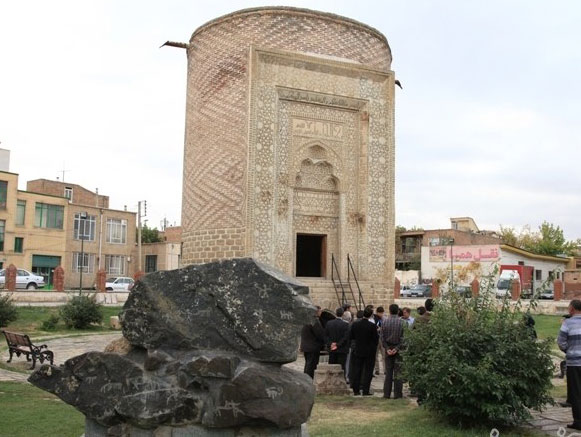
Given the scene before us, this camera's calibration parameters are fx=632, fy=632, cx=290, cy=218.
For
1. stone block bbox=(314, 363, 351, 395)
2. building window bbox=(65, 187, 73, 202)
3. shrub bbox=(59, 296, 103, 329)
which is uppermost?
building window bbox=(65, 187, 73, 202)

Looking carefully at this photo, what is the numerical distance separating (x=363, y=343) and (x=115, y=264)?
38935 millimetres

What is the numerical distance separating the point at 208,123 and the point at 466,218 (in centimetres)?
5087

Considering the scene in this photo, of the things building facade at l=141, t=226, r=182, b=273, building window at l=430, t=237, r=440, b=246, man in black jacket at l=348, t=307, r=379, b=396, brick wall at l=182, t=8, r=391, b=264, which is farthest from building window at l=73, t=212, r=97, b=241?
man in black jacket at l=348, t=307, r=379, b=396

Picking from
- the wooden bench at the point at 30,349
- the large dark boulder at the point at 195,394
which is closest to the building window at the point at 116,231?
the wooden bench at the point at 30,349

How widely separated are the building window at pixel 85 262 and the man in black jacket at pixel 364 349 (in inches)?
1434

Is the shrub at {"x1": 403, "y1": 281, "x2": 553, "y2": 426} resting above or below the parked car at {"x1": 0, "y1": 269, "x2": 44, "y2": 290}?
below

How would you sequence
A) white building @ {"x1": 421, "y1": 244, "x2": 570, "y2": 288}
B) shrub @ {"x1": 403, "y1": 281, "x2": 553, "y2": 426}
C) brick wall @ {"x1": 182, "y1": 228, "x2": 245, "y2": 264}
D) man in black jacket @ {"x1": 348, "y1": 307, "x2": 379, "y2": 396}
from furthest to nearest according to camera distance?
1. white building @ {"x1": 421, "y1": 244, "x2": 570, "y2": 288}
2. brick wall @ {"x1": 182, "y1": 228, "x2": 245, "y2": 264}
3. man in black jacket @ {"x1": 348, "y1": 307, "x2": 379, "y2": 396}
4. shrub @ {"x1": 403, "y1": 281, "x2": 553, "y2": 426}

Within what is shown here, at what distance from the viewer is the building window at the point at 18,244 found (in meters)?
38.9

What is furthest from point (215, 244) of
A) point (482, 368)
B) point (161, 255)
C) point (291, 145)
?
point (161, 255)

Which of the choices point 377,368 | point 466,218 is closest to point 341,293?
point 377,368

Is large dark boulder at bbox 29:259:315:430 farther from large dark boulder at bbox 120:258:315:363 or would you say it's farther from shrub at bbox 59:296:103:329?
shrub at bbox 59:296:103:329

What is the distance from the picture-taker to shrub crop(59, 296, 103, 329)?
19234mm

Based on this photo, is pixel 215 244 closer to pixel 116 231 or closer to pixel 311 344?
pixel 311 344

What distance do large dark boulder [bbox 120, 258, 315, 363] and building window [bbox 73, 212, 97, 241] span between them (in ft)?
128
